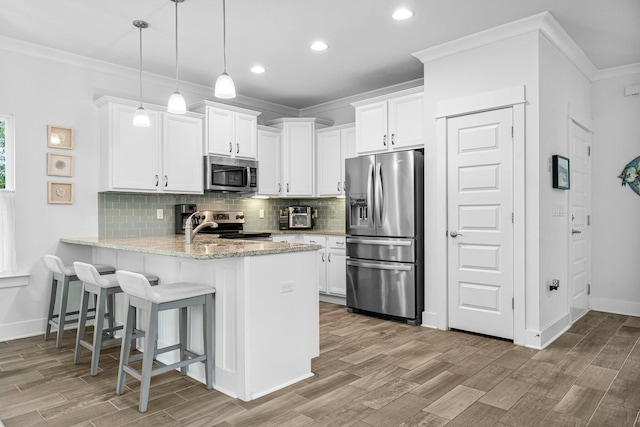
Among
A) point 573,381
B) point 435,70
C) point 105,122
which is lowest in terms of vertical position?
point 573,381

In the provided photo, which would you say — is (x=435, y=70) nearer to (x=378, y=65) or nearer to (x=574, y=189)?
(x=378, y=65)

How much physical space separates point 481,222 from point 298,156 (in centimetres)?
281

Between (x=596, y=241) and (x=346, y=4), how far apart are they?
3.77 metres

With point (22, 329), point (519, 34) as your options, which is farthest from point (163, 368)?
point (519, 34)

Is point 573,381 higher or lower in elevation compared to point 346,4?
lower

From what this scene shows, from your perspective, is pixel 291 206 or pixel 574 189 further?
pixel 291 206

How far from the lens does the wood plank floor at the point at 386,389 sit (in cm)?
240

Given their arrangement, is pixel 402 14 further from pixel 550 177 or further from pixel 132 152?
pixel 132 152

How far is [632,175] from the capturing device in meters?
4.66

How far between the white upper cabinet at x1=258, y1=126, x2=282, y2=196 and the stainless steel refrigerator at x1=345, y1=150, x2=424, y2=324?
1.40m

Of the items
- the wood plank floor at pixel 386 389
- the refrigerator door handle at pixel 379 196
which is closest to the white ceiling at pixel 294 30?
the refrigerator door handle at pixel 379 196

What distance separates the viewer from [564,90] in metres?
4.08

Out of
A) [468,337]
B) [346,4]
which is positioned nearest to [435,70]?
[346,4]

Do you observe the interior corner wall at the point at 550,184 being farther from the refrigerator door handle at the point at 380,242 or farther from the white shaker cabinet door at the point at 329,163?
the white shaker cabinet door at the point at 329,163
